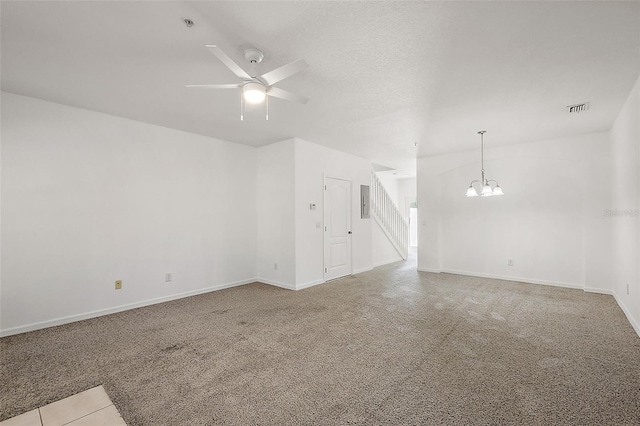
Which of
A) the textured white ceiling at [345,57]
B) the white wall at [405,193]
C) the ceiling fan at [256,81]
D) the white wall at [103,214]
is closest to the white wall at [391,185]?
the white wall at [405,193]

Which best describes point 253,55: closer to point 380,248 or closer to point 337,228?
point 337,228

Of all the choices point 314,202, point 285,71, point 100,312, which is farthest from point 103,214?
point 285,71

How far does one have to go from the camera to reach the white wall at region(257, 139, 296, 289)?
5.28m

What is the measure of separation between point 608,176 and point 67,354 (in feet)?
26.0

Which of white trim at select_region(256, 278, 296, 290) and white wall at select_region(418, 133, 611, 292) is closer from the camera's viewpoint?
white wall at select_region(418, 133, 611, 292)

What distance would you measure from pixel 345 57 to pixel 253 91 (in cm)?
90

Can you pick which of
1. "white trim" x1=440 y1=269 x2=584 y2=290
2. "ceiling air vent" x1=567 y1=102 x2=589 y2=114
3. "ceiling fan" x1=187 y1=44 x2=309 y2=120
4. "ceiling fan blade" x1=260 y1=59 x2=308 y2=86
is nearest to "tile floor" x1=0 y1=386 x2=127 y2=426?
"ceiling fan" x1=187 y1=44 x2=309 y2=120

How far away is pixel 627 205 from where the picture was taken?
3736mm

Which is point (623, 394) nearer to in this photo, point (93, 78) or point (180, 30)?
point (180, 30)

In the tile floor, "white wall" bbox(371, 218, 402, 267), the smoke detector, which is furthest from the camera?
"white wall" bbox(371, 218, 402, 267)

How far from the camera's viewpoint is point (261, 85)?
2.48 m

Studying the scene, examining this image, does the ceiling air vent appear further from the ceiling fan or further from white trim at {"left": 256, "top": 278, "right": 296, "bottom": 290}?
white trim at {"left": 256, "top": 278, "right": 296, "bottom": 290}

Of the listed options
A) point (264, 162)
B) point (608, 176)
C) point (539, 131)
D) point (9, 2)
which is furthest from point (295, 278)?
point (608, 176)

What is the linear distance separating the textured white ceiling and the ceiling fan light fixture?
32cm
